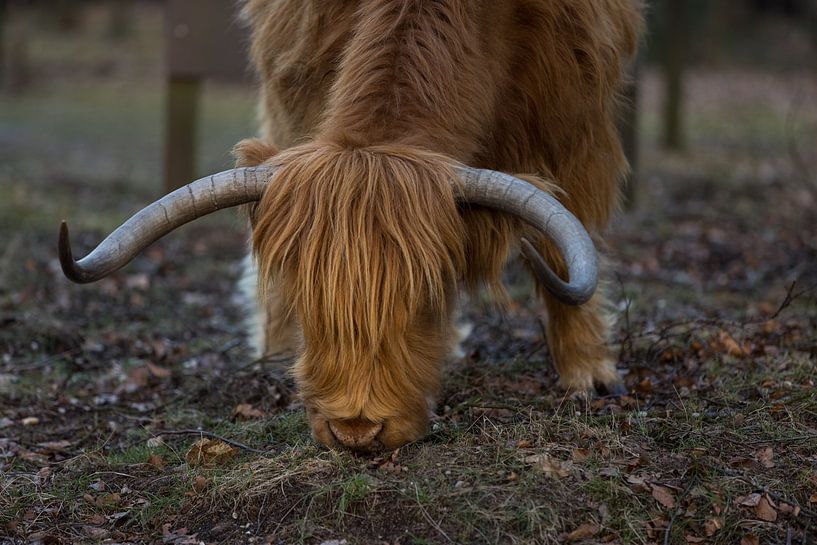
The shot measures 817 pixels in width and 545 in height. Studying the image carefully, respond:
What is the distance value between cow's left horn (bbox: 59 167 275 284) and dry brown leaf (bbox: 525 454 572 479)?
4.49ft

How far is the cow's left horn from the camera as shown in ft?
11.3

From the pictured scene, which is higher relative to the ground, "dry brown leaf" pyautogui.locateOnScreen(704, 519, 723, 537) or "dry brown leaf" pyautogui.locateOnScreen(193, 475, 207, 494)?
"dry brown leaf" pyautogui.locateOnScreen(193, 475, 207, 494)

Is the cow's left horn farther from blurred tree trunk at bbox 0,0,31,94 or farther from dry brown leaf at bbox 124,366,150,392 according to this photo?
blurred tree trunk at bbox 0,0,31,94

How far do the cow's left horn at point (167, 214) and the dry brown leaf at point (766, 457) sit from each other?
205cm

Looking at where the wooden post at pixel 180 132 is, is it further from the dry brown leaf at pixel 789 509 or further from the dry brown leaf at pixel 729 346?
the dry brown leaf at pixel 789 509

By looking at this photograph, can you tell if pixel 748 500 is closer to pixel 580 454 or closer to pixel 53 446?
pixel 580 454

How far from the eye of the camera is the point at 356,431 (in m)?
3.60

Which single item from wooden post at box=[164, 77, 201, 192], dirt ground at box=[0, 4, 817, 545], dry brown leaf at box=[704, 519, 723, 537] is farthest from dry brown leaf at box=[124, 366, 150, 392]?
wooden post at box=[164, 77, 201, 192]

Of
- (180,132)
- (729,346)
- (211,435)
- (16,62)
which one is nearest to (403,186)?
(211,435)

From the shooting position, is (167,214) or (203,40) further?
(203,40)

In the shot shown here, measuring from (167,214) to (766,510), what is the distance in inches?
89.6

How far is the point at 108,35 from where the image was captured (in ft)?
100

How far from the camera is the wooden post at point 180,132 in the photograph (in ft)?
32.7

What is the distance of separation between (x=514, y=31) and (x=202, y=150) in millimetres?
10361
